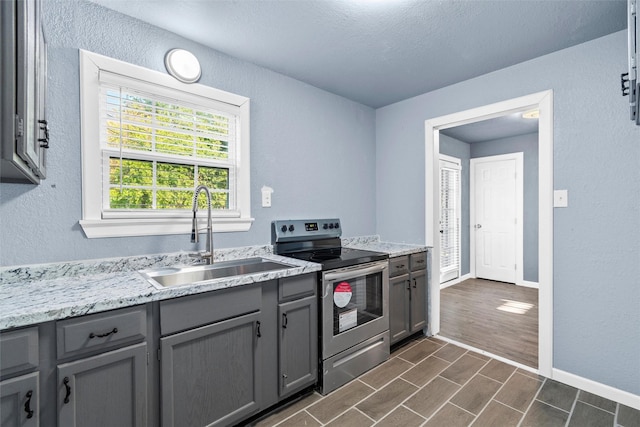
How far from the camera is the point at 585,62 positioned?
2.16 meters

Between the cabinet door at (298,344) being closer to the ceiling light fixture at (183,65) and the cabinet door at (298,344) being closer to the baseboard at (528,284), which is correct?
the ceiling light fixture at (183,65)

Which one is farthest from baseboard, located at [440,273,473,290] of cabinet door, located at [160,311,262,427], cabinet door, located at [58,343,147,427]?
cabinet door, located at [58,343,147,427]

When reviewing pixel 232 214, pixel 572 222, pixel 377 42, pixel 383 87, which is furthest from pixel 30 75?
pixel 572 222

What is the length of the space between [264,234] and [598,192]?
247 centimetres

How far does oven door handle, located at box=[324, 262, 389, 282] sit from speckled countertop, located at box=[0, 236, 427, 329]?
15 centimetres

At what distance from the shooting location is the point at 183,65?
2080 millimetres

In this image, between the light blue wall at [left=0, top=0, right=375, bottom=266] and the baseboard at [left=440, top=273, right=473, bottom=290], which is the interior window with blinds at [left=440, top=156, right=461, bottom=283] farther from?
the light blue wall at [left=0, top=0, right=375, bottom=266]

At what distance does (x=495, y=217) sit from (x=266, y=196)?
4.38 m

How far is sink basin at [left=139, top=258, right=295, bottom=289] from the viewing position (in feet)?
6.06

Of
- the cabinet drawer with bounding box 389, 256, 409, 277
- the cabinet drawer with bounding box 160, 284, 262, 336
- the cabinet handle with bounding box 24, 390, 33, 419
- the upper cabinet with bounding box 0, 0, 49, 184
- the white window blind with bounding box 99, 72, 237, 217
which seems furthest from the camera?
the cabinet drawer with bounding box 389, 256, 409, 277

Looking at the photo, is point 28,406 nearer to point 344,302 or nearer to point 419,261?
point 344,302

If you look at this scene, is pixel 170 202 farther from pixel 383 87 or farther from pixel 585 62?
pixel 585 62

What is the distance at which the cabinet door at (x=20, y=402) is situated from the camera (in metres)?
1.07

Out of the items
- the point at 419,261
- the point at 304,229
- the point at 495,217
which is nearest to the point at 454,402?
the point at 419,261
